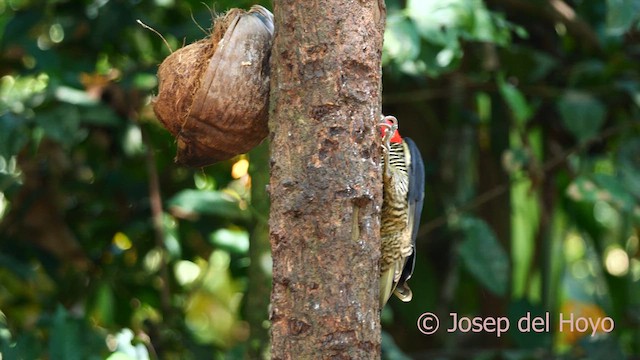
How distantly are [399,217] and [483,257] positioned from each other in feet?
2.79

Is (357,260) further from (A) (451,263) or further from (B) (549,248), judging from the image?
(B) (549,248)

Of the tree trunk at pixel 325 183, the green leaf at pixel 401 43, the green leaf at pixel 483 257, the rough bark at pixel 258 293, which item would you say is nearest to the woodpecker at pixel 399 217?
the green leaf at pixel 401 43

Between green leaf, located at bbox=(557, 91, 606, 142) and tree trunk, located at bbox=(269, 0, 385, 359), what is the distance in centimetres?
153

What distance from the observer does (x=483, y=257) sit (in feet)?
9.35

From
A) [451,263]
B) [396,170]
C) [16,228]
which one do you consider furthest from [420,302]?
[16,228]

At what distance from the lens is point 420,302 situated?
3.19 m

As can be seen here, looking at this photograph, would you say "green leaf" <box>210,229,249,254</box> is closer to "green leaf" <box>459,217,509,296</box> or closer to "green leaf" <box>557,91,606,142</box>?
"green leaf" <box>459,217,509,296</box>

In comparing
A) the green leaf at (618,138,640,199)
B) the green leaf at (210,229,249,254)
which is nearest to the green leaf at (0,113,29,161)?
the green leaf at (210,229,249,254)

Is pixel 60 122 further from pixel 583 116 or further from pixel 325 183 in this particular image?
pixel 583 116

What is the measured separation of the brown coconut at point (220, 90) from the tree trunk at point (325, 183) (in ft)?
0.21

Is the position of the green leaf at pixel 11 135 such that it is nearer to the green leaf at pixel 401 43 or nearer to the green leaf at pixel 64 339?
the green leaf at pixel 64 339

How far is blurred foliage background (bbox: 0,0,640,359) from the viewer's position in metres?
2.52

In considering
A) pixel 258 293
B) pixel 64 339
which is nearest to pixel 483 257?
pixel 258 293

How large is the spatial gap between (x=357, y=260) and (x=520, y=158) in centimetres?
171
